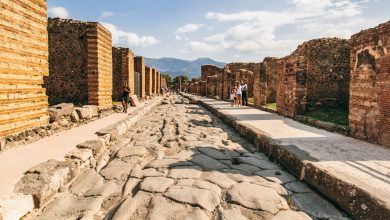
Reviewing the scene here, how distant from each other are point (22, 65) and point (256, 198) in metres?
4.13

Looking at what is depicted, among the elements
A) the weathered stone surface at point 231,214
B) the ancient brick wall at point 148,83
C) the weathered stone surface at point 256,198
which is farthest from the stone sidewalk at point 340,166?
the ancient brick wall at point 148,83

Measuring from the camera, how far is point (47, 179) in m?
3.02

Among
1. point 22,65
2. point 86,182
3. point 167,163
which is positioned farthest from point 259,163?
point 22,65

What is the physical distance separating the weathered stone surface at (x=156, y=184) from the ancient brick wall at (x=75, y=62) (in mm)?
5992

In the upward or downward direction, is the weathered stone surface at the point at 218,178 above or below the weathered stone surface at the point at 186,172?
below

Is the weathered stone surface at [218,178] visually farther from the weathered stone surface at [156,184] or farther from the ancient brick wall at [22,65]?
the ancient brick wall at [22,65]

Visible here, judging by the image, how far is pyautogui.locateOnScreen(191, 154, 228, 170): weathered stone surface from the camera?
415 cm

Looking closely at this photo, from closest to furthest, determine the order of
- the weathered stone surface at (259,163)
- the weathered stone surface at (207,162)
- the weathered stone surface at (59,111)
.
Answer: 1. the weathered stone surface at (207,162)
2. the weathered stone surface at (259,163)
3. the weathered stone surface at (59,111)

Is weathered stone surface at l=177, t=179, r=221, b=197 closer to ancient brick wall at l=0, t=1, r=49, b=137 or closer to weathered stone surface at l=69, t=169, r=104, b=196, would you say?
weathered stone surface at l=69, t=169, r=104, b=196

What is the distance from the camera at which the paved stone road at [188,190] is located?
2725 millimetres

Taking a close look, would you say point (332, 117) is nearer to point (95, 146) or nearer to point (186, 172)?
point (186, 172)

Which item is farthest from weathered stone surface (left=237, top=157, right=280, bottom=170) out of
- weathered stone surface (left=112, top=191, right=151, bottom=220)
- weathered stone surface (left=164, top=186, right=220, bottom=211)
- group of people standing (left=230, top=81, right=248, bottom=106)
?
group of people standing (left=230, top=81, right=248, bottom=106)

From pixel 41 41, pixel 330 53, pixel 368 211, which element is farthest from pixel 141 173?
pixel 330 53

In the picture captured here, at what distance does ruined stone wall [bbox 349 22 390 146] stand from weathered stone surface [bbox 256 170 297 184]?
6.93ft
